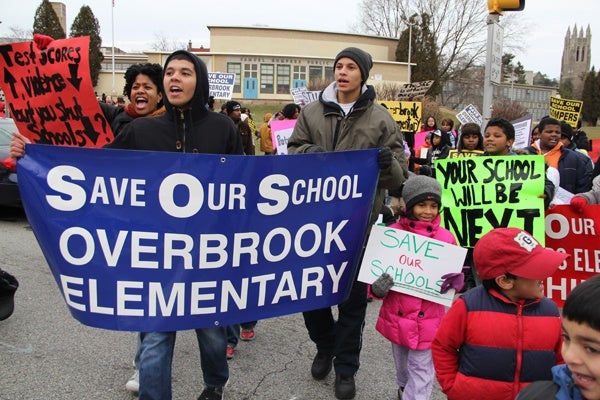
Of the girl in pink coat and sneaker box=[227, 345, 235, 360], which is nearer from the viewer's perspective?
the girl in pink coat

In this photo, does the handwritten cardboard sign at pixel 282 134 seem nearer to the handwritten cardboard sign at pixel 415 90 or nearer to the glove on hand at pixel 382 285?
the glove on hand at pixel 382 285

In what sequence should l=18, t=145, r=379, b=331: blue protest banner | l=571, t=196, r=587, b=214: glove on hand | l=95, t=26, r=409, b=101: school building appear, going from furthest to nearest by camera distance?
l=95, t=26, r=409, b=101: school building, l=571, t=196, r=587, b=214: glove on hand, l=18, t=145, r=379, b=331: blue protest banner

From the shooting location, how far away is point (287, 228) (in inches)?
112

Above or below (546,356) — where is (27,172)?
above

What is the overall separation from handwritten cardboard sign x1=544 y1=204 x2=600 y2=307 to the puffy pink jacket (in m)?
1.33

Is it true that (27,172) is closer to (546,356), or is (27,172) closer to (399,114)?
(546,356)

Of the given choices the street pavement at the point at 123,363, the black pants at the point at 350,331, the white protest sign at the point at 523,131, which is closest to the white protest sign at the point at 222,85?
the white protest sign at the point at 523,131

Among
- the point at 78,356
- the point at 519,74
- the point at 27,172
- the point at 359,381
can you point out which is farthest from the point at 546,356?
the point at 519,74

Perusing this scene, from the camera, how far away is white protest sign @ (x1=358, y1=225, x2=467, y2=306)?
3.05m

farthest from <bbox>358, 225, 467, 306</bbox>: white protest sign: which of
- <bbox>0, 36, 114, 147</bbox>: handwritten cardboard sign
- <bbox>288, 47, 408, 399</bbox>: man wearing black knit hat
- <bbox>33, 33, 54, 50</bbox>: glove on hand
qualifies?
<bbox>33, 33, 54, 50</bbox>: glove on hand

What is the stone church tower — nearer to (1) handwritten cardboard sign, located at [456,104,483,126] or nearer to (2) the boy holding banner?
(1) handwritten cardboard sign, located at [456,104,483,126]

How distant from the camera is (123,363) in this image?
3805 mm

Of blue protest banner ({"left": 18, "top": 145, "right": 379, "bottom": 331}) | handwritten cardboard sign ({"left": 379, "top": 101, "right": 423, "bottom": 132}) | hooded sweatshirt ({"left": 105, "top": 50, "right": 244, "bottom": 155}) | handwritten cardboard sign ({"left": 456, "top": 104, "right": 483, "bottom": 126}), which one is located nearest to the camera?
blue protest banner ({"left": 18, "top": 145, "right": 379, "bottom": 331})

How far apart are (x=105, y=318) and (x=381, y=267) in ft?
4.90
